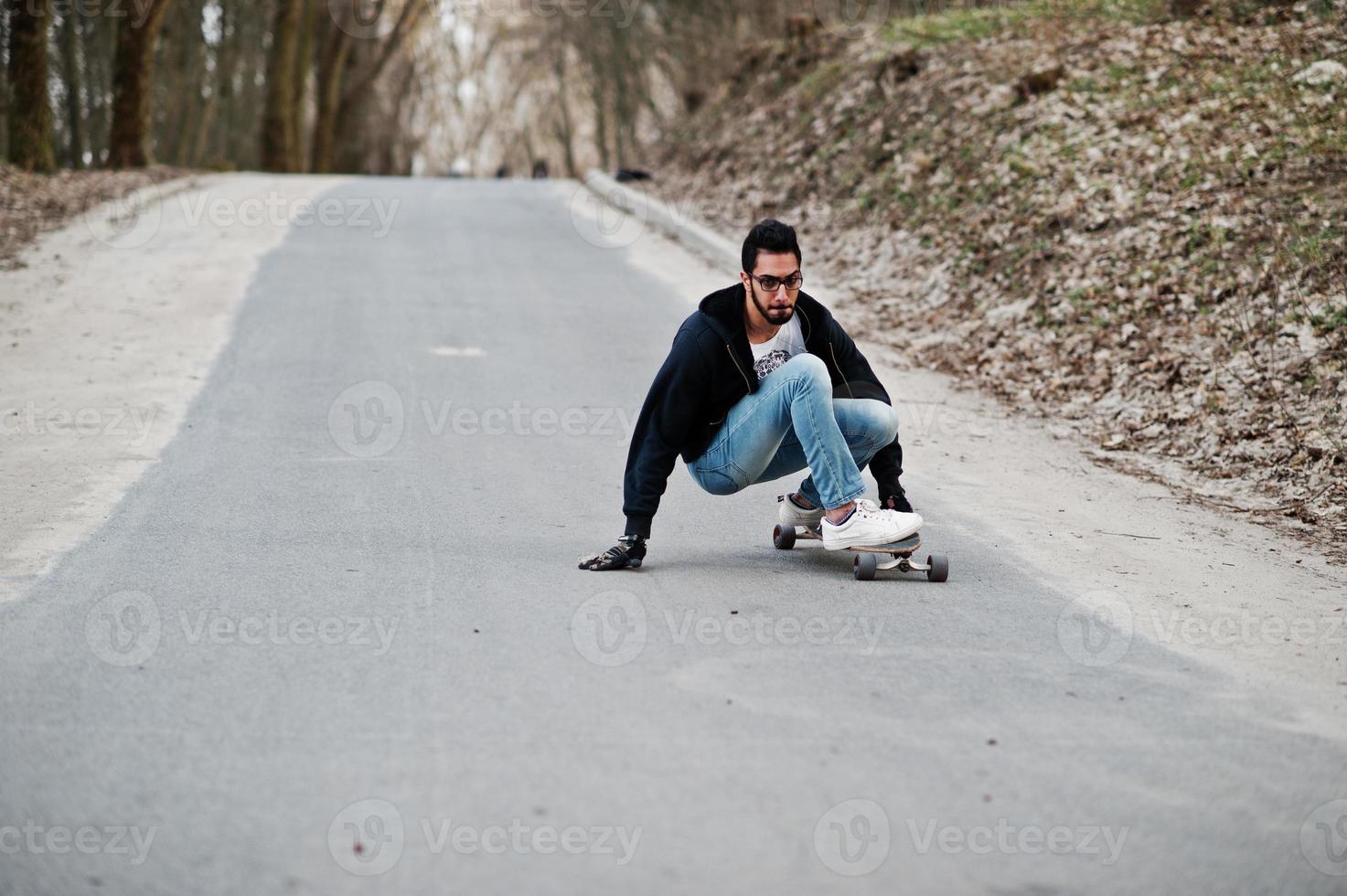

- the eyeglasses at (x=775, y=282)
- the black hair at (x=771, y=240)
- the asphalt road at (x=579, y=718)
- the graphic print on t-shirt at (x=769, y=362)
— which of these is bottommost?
the asphalt road at (x=579, y=718)

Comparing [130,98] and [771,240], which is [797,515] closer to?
[771,240]

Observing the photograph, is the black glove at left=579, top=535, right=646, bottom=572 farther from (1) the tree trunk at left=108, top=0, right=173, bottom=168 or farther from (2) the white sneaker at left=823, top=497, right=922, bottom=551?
(1) the tree trunk at left=108, top=0, right=173, bottom=168

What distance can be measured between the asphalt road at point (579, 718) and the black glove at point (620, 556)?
3.7 inches

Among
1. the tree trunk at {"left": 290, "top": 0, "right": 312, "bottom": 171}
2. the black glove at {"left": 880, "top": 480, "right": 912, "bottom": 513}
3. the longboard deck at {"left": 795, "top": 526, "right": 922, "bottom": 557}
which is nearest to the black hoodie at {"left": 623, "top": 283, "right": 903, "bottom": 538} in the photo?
the black glove at {"left": 880, "top": 480, "right": 912, "bottom": 513}

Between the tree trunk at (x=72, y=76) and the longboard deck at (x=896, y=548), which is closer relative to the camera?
the longboard deck at (x=896, y=548)

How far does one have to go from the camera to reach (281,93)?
3244 centimetres

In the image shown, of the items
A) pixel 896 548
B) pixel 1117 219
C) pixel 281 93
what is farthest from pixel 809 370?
pixel 281 93

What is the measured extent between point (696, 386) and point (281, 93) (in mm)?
29354

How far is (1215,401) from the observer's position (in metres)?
9.15

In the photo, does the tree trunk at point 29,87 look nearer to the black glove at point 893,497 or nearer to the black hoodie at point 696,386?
the black hoodie at point 696,386

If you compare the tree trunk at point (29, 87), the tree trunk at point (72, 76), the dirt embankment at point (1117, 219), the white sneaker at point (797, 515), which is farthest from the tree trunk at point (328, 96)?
the white sneaker at point (797, 515)

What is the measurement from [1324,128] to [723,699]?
9905mm

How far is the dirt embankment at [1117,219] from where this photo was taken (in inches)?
355

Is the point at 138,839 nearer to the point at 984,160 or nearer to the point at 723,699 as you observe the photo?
the point at 723,699
